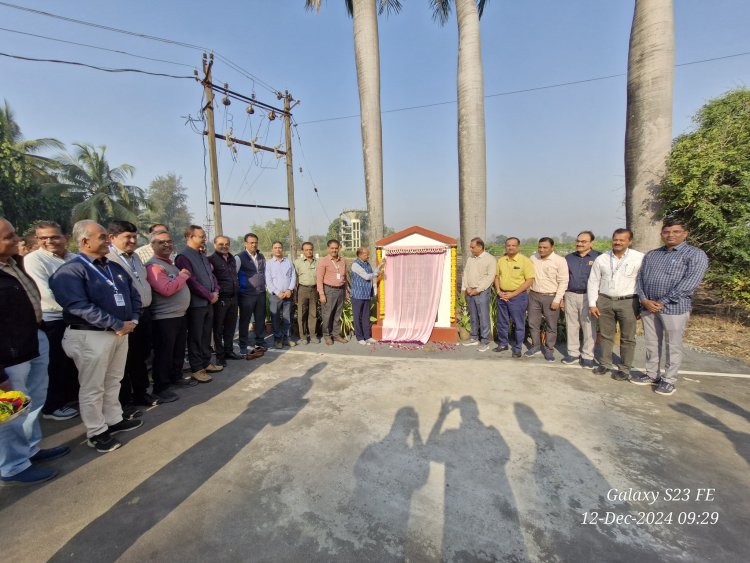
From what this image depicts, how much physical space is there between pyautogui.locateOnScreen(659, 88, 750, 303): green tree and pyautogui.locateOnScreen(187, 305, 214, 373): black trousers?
7431 millimetres

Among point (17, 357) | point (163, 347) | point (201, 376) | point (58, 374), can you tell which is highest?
point (17, 357)

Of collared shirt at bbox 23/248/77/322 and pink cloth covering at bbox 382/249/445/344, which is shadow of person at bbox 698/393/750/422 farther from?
collared shirt at bbox 23/248/77/322

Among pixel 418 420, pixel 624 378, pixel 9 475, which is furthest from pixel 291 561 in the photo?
pixel 624 378

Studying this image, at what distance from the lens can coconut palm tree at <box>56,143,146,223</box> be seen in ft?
67.9

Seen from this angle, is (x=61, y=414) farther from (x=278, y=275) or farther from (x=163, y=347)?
(x=278, y=275)

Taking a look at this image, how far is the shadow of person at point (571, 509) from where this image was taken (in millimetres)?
1734

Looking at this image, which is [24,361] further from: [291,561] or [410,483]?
[410,483]

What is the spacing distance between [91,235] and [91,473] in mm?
1805

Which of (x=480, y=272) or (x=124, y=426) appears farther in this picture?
(x=480, y=272)

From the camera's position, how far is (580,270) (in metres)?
4.36

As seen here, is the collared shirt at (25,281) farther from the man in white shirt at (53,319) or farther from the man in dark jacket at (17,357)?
the man in white shirt at (53,319)

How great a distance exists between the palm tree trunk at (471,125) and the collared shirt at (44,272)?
6334 millimetres

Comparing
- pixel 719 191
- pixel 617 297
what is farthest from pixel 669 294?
pixel 719 191

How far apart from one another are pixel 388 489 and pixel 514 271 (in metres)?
3.62
